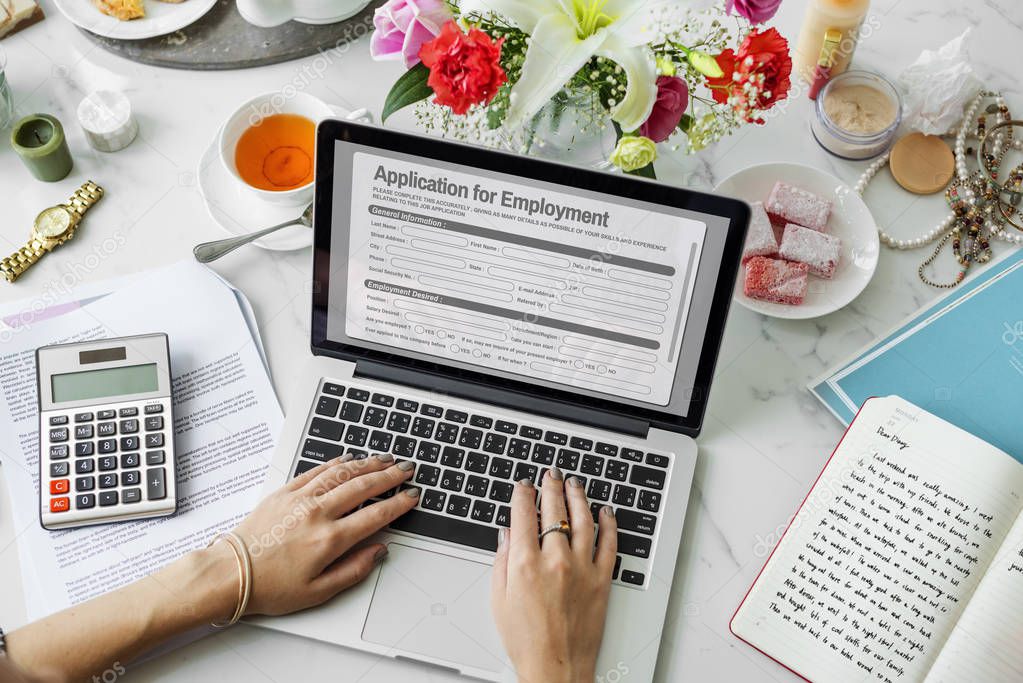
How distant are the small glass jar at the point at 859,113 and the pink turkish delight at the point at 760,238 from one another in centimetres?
14

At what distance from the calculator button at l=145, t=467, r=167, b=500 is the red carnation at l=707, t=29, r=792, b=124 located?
2.03 feet

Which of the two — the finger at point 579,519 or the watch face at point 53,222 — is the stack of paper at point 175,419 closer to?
the watch face at point 53,222

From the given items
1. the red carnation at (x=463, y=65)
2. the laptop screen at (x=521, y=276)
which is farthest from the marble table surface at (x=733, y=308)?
the red carnation at (x=463, y=65)

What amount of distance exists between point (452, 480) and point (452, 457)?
0.02 metres

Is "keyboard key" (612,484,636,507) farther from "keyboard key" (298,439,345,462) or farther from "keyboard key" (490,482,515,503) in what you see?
"keyboard key" (298,439,345,462)

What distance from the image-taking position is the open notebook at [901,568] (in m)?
0.81

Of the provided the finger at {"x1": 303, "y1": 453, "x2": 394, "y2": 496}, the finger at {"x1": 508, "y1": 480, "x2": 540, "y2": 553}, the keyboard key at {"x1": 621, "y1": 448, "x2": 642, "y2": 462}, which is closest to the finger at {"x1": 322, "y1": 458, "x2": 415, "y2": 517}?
the finger at {"x1": 303, "y1": 453, "x2": 394, "y2": 496}

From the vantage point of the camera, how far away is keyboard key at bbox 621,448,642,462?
0.89 m

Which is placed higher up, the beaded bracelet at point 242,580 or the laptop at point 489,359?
the laptop at point 489,359

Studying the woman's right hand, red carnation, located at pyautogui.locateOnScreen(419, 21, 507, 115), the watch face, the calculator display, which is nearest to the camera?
red carnation, located at pyautogui.locateOnScreen(419, 21, 507, 115)

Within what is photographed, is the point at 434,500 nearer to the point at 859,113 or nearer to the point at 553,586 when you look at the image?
the point at 553,586

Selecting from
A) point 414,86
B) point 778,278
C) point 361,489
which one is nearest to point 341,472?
point 361,489

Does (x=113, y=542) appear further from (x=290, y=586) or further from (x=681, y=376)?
(x=681, y=376)

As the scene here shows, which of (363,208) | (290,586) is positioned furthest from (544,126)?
(290,586)
